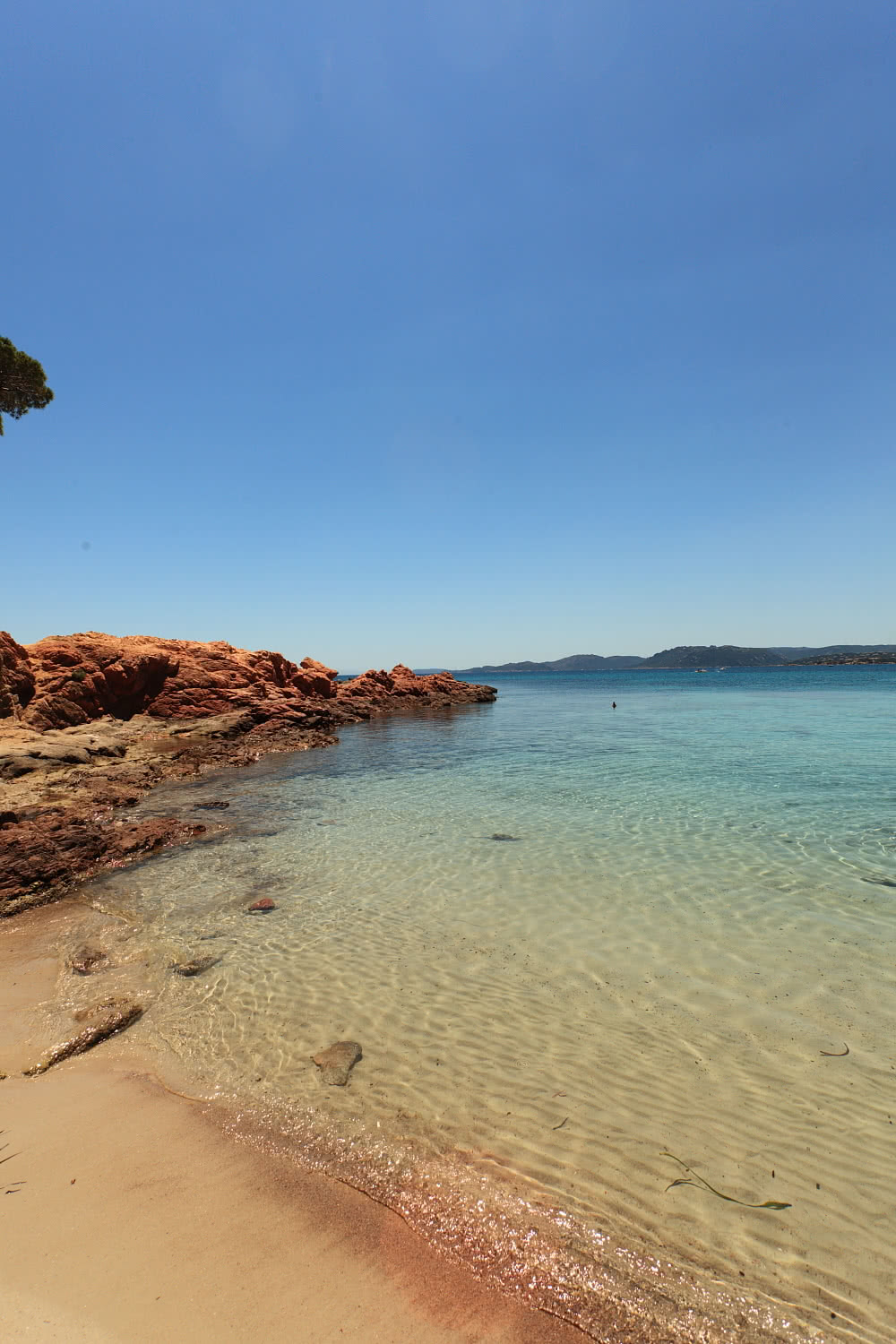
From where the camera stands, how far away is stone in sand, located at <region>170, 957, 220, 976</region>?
6.30 meters

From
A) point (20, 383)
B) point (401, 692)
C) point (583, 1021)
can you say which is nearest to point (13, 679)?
point (20, 383)

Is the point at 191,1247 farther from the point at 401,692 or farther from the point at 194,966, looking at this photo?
the point at 401,692

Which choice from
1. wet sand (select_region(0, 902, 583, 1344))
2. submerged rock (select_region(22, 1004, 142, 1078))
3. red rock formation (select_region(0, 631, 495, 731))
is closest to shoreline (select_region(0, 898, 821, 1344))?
wet sand (select_region(0, 902, 583, 1344))

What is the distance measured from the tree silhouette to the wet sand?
2088 centimetres

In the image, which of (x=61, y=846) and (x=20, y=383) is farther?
(x=20, y=383)

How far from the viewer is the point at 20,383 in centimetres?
1833

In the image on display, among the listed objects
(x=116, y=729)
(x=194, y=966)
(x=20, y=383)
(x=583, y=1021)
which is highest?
(x=20, y=383)

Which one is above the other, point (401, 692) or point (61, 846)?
point (401, 692)

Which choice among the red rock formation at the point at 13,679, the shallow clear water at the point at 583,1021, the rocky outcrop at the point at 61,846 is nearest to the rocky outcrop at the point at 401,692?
the red rock formation at the point at 13,679

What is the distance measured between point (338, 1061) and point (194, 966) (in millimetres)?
2502

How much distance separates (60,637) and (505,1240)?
3052 cm

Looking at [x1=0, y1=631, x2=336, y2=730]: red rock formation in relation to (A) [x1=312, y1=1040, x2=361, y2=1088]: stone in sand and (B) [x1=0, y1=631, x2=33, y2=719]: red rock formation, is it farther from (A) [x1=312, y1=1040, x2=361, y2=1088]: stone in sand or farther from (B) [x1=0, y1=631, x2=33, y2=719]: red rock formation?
(A) [x1=312, y1=1040, x2=361, y2=1088]: stone in sand

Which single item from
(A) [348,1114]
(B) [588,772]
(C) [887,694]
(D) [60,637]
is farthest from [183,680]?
(C) [887,694]

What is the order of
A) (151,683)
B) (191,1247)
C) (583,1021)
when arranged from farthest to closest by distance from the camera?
(151,683) < (583,1021) < (191,1247)
